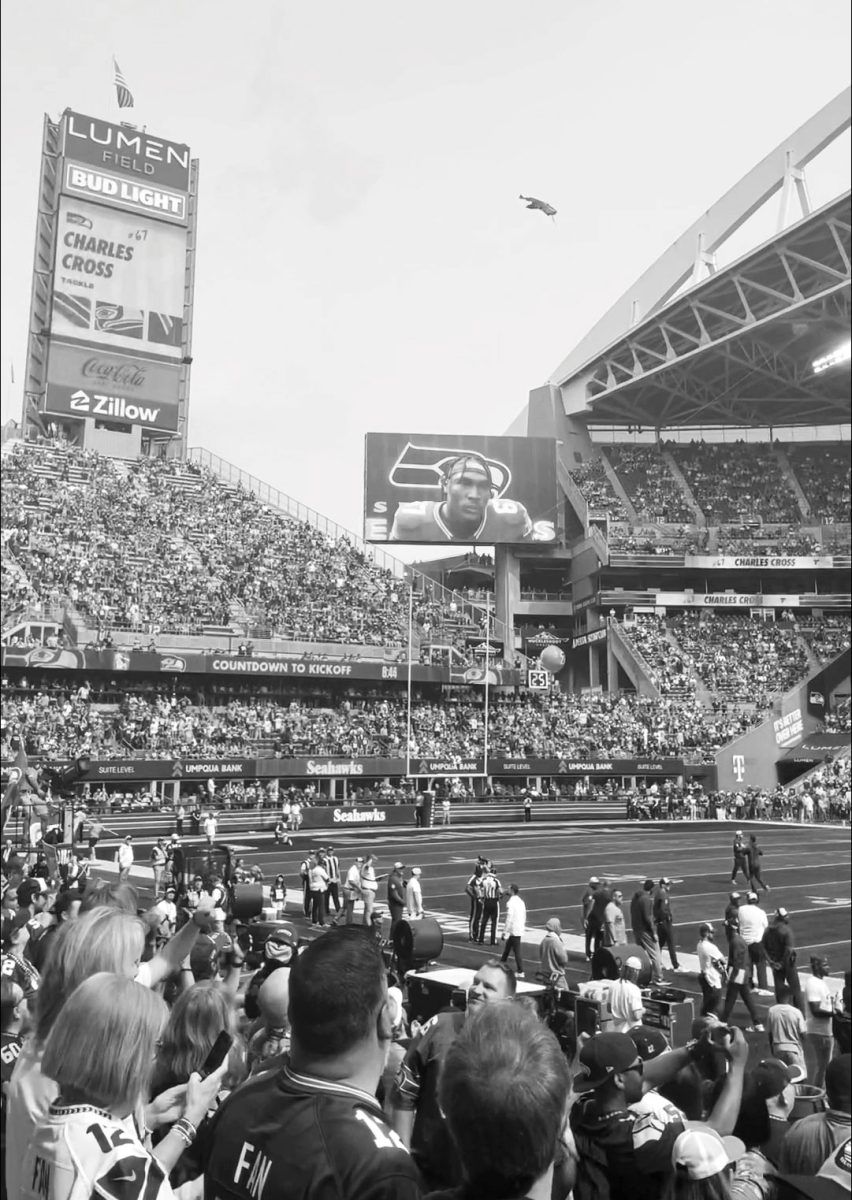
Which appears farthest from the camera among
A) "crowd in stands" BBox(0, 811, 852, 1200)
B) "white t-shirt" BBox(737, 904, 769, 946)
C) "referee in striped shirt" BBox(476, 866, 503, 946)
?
"referee in striped shirt" BBox(476, 866, 503, 946)

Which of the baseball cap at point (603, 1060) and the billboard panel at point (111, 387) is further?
the billboard panel at point (111, 387)

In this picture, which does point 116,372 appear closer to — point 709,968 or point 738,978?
point 709,968

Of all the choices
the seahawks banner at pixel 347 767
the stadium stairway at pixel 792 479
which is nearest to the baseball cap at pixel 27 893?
the seahawks banner at pixel 347 767

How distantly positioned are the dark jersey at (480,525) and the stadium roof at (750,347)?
11.0 meters

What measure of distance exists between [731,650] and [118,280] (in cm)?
4890

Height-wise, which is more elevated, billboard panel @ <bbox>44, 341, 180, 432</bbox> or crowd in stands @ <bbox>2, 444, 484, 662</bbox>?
billboard panel @ <bbox>44, 341, 180, 432</bbox>

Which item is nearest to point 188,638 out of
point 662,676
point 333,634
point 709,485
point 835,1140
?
point 333,634

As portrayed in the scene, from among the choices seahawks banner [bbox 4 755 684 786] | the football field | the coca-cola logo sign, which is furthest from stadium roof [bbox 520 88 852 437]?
the football field

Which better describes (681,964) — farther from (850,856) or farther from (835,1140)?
(850,856)

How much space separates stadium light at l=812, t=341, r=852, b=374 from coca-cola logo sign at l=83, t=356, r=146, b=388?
1751 inches

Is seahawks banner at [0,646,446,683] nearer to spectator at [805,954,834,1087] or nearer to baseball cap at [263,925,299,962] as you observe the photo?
spectator at [805,954,834,1087]

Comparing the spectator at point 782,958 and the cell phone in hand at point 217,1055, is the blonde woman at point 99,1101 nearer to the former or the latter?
the cell phone in hand at point 217,1055

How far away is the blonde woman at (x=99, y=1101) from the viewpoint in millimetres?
2895

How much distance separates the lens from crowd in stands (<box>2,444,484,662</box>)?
176 feet
